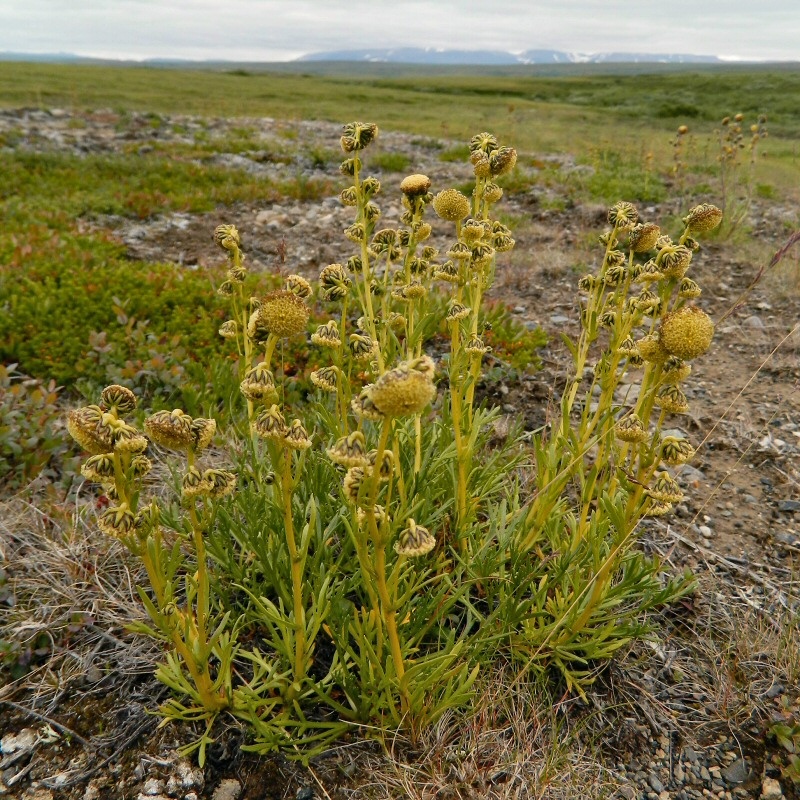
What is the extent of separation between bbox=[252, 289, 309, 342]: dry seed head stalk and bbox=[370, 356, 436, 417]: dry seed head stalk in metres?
0.42

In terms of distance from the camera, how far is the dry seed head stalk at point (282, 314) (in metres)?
1.71

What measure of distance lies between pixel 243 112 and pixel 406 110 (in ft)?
45.6

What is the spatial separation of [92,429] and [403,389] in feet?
2.63

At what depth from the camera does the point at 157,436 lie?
1.65 metres

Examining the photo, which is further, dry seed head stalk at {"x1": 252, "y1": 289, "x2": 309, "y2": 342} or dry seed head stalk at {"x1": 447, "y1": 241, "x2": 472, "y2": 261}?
dry seed head stalk at {"x1": 447, "y1": 241, "x2": 472, "y2": 261}

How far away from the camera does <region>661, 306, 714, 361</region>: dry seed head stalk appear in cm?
172

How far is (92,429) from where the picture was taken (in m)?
1.54

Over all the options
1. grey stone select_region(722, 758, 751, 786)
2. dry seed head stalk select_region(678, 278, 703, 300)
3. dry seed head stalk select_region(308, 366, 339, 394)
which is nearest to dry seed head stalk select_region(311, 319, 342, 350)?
dry seed head stalk select_region(308, 366, 339, 394)

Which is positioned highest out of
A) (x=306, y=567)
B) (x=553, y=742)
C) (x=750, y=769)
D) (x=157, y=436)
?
(x=157, y=436)

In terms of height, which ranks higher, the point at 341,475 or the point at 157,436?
the point at 157,436

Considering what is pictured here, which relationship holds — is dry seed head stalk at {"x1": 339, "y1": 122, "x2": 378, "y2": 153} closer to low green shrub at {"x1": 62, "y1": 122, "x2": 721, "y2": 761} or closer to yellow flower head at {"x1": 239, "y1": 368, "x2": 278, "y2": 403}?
low green shrub at {"x1": 62, "y1": 122, "x2": 721, "y2": 761}

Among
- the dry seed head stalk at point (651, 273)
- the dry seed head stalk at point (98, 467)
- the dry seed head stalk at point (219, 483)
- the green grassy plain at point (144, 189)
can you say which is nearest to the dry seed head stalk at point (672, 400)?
the dry seed head stalk at point (651, 273)

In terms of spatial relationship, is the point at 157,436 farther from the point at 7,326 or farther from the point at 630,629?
the point at 7,326

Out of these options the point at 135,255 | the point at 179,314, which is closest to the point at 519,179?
the point at 135,255
